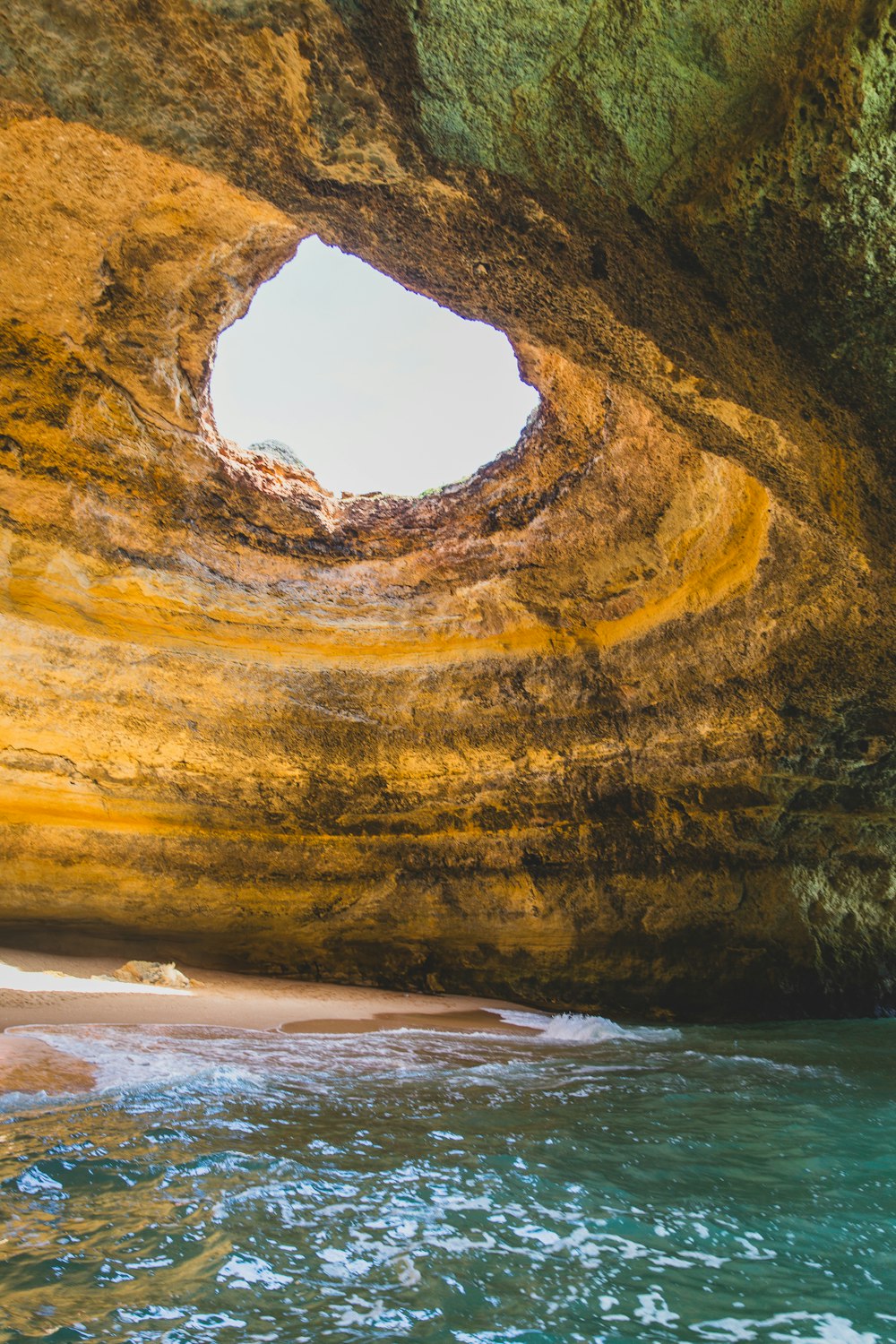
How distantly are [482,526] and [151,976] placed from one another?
473 cm

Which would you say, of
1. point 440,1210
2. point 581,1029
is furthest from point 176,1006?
point 440,1210

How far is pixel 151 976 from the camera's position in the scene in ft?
21.7

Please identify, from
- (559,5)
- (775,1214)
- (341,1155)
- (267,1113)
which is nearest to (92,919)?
(267,1113)

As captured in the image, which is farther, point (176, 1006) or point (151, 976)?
point (151, 976)

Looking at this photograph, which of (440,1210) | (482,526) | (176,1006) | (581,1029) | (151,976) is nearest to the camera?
(440,1210)

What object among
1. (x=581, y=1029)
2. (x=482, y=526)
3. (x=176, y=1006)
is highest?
(x=482, y=526)

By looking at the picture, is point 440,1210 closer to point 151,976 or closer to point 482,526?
point 482,526

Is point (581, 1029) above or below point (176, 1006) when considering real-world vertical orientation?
below

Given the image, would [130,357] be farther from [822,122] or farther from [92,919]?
[92,919]

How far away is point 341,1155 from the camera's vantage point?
7.97 feet

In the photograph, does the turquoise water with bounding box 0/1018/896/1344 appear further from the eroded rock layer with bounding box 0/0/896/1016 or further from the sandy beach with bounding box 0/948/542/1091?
the eroded rock layer with bounding box 0/0/896/1016

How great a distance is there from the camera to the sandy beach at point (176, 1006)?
3.66 metres

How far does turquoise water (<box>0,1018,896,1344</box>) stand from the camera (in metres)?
1.55

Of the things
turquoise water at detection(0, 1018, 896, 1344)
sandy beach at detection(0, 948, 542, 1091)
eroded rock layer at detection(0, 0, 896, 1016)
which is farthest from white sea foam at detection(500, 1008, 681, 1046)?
turquoise water at detection(0, 1018, 896, 1344)
